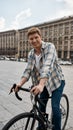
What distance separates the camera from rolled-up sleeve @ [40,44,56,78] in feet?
8.48

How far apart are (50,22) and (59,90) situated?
87.7 meters

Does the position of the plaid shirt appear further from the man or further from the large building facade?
the large building facade

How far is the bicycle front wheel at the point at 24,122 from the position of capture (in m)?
2.32

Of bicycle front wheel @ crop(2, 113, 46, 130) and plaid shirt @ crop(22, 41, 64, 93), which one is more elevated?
plaid shirt @ crop(22, 41, 64, 93)

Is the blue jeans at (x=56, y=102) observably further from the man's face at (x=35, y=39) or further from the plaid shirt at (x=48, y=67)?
the man's face at (x=35, y=39)

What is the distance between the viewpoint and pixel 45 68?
261 cm

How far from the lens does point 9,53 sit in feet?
393

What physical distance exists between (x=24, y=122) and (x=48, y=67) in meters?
0.72

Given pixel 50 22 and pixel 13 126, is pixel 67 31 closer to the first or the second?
pixel 50 22

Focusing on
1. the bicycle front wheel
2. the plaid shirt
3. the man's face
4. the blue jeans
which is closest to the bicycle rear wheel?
the blue jeans

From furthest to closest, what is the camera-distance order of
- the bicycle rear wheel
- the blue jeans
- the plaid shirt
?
the bicycle rear wheel < the blue jeans < the plaid shirt

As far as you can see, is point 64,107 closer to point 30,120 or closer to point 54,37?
point 30,120

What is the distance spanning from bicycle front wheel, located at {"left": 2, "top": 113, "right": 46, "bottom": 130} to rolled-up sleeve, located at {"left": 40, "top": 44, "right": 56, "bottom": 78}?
49 centimetres

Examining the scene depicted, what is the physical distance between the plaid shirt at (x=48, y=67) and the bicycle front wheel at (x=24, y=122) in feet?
1.57
